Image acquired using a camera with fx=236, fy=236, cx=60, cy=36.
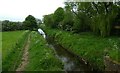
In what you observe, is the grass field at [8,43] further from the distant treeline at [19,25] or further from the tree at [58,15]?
the distant treeline at [19,25]

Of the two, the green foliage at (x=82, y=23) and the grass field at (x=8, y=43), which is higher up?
the green foliage at (x=82, y=23)

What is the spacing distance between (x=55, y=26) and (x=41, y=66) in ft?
256

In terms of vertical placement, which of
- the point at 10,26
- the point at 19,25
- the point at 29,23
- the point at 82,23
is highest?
the point at 29,23

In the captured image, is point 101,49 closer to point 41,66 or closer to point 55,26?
point 41,66

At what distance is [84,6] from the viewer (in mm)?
47438

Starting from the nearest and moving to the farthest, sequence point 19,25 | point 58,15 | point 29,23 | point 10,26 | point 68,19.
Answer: point 68,19 → point 58,15 → point 10,26 → point 19,25 → point 29,23

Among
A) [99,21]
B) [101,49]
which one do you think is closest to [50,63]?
[101,49]

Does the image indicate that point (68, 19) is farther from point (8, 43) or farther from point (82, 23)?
point (8, 43)

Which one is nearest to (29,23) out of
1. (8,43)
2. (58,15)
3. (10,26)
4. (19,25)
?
(19,25)

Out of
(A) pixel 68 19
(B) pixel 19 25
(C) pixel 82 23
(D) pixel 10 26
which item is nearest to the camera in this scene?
(C) pixel 82 23

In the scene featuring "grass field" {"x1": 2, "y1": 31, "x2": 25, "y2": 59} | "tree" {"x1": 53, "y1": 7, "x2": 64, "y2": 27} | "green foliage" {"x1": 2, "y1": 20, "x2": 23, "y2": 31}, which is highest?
"tree" {"x1": 53, "y1": 7, "x2": 64, "y2": 27}

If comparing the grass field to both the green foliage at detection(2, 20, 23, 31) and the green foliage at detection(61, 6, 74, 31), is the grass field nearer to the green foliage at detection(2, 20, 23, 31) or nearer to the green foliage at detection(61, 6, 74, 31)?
the green foliage at detection(61, 6, 74, 31)

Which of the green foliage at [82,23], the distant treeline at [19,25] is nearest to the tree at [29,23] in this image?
the distant treeline at [19,25]

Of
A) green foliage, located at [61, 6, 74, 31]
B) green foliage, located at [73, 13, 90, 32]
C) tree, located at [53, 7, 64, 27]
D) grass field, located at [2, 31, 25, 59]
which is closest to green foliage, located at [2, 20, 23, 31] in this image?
tree, located at [53, 7, 64, 27]
